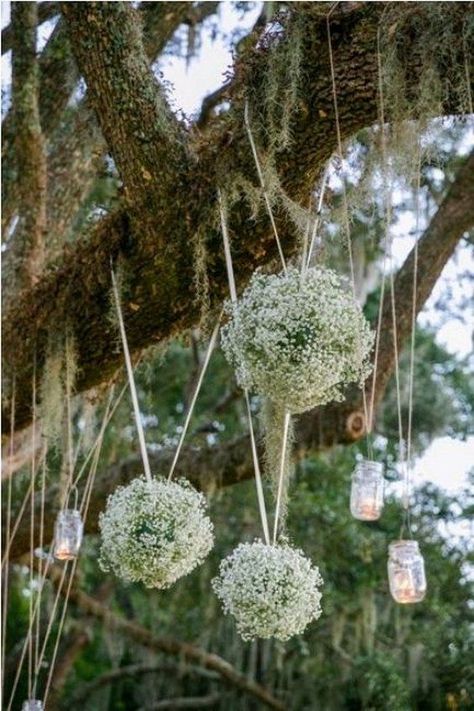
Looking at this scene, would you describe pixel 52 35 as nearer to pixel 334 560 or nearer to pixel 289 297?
pixel 289 297

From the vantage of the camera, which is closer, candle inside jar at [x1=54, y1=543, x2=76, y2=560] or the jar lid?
the jar lid

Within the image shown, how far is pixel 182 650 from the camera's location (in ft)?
23.6

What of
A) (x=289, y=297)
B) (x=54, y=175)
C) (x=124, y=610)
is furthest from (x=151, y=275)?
(x=124, y=610)

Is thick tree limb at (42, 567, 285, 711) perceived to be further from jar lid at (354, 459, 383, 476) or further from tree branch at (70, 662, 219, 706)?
jar lid at (354, 459, 383, 476)

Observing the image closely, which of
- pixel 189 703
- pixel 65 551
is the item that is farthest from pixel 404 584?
pixel 189 703

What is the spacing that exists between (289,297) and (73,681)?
7100mm

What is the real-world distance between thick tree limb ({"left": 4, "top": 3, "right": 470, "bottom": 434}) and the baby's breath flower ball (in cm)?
79

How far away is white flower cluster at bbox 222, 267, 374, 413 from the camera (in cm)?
252

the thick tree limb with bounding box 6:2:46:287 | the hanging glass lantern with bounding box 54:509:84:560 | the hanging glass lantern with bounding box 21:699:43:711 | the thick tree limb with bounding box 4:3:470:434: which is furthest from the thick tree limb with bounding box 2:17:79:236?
the hanging glass lantern with bounding box 21:699:43:711

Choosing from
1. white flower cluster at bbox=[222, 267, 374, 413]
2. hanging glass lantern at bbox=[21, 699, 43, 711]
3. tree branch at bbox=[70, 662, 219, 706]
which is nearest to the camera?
white flower cluster at bbox=[222, 267, 374, 413]

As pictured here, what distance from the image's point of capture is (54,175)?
4832mm

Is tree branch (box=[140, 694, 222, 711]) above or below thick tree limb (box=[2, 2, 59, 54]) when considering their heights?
below

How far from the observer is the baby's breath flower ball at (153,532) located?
2.69 metres

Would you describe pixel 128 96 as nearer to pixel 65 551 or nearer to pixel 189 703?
pixel 65 551
